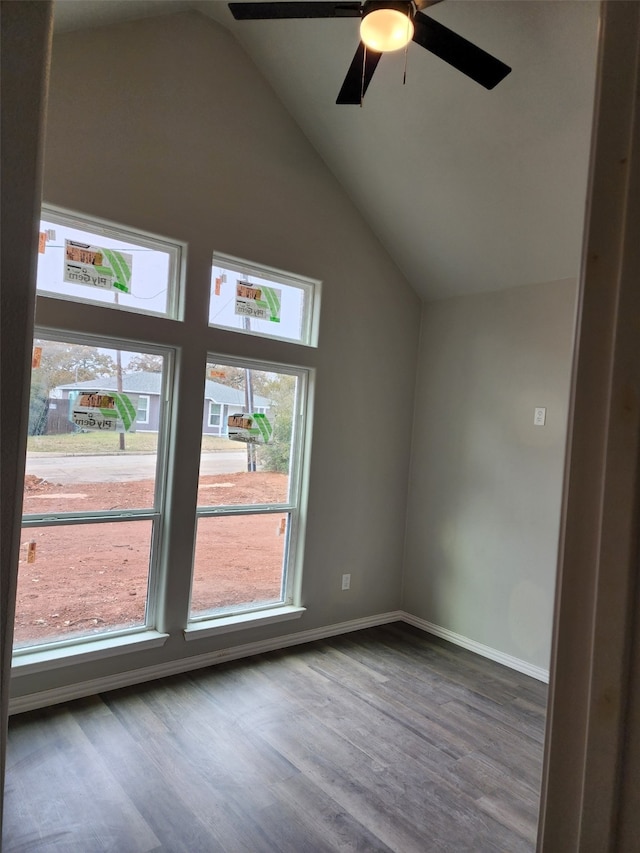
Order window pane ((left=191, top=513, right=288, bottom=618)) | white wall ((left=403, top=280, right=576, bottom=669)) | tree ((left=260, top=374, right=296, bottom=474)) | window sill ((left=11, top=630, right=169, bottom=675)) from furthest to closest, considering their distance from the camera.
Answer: tree ((left=260, top=374, right=296, bottom=474)) → white wall ((left=403, top=280, right=576, bottom=669)) → window pane ((left=191, top=513, right=288, bottom=618)) → window sill ((left=11, top=630, right=169, bottom=675))

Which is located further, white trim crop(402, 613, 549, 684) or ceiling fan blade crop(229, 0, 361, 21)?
white trim crop(402, 613, 549, 684)

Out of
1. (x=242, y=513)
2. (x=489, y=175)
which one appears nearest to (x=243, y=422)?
(x=242, y=513)

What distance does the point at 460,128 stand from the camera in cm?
295

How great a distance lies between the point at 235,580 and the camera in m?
3.57

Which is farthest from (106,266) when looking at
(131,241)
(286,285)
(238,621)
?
(238,621)

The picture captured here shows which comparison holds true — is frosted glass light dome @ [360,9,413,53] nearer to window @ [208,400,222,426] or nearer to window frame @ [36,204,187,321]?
window frame @ [36,204,187,321]

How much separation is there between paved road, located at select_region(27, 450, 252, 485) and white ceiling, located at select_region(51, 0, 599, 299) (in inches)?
82.8

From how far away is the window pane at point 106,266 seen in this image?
9.13 feet

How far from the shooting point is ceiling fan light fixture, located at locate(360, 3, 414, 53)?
6.23ft

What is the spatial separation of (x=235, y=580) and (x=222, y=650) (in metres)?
0.43

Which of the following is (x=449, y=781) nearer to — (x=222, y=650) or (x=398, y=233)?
(x=222, y=650)

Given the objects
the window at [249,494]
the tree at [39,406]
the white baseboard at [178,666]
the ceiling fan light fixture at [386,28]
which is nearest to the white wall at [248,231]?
the white baseboard at [178,666]

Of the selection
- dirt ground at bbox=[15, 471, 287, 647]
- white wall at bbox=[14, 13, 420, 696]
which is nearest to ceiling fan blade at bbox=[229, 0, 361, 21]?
white wall at bbox=[14, 13, 420, 696]

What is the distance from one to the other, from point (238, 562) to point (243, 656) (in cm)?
60
